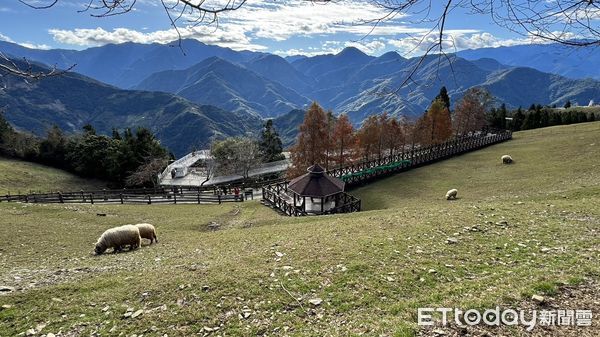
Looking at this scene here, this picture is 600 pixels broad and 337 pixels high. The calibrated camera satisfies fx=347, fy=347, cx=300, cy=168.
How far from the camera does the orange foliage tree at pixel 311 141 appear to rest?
1720 inches

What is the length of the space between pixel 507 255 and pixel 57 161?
74.4 metres

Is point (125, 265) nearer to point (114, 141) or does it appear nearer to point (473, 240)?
point (473, 240)

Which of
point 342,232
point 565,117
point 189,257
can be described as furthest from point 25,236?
point 565,117

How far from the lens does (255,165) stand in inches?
2805

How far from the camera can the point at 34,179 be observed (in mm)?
51094

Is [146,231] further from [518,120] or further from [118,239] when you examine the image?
[518,120]

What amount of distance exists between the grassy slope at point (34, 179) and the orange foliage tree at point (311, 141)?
34721 millimetres

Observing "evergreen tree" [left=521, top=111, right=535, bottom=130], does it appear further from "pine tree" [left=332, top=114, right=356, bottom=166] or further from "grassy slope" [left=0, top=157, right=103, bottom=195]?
"grassy slope" [left=0, top=157, right=103, bottom=195]

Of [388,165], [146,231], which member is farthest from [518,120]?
[146,231]

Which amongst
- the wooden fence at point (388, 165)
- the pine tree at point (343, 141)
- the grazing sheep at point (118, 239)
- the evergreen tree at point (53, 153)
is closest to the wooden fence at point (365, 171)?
the wooden fence at point (388, 165)

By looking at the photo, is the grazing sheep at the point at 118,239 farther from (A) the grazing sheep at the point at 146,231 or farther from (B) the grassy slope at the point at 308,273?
(A) the grazing sheep at the point at 146,231

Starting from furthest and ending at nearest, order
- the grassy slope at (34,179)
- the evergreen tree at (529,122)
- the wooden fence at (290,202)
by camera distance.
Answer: the evergreen tree at (529,122), the grassy slope at (34,179), the wooden fence at (290,202)

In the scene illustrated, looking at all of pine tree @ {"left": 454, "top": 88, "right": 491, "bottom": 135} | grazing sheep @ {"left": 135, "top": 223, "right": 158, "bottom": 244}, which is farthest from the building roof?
pine tree @ {"left": 454, "top": 88, "right": 491, "bottom": 135}

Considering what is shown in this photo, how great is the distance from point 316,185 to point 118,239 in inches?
644
